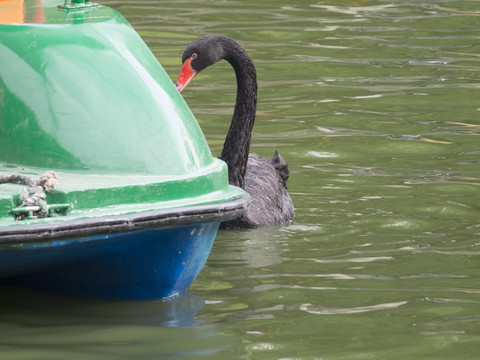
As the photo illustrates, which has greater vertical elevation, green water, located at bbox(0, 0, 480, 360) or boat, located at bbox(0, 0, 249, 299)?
boat, located at bbox(0, 0, 249, 299)

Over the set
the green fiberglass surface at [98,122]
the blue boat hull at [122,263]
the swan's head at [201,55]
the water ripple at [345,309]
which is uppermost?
the green fiberglass surface at [98,122]

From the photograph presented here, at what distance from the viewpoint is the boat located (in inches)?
191

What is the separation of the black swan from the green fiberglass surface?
1.74 meters

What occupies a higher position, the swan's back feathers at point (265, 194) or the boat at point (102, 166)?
the boat at point (102, 166)

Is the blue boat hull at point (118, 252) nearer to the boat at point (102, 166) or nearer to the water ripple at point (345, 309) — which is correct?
the boat at point (102, 166)

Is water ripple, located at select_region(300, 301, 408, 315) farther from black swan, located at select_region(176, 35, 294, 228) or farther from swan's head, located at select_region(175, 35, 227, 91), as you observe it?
swan's head, located at select_region(175, 35, 227, 91)

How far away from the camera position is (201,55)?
747 centimetres

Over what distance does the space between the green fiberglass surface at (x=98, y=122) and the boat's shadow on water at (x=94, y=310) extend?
0.45 m

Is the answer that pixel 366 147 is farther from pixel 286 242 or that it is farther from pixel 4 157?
pixel 4 157

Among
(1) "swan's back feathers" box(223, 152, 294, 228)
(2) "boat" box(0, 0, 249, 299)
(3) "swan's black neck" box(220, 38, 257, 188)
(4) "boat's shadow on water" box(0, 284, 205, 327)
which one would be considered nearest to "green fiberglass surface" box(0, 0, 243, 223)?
(2) "boat" box(0, 0, 249, 299)

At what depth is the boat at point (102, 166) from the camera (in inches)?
191

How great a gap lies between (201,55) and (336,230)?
57.8 inches

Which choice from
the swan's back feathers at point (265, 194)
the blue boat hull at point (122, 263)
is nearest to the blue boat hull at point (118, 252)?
the blue boat hull at point (122, 263)

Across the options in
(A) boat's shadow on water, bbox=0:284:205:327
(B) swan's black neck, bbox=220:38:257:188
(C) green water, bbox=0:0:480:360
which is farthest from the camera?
(B) swan's black neck, bbox=220:38:257:188
